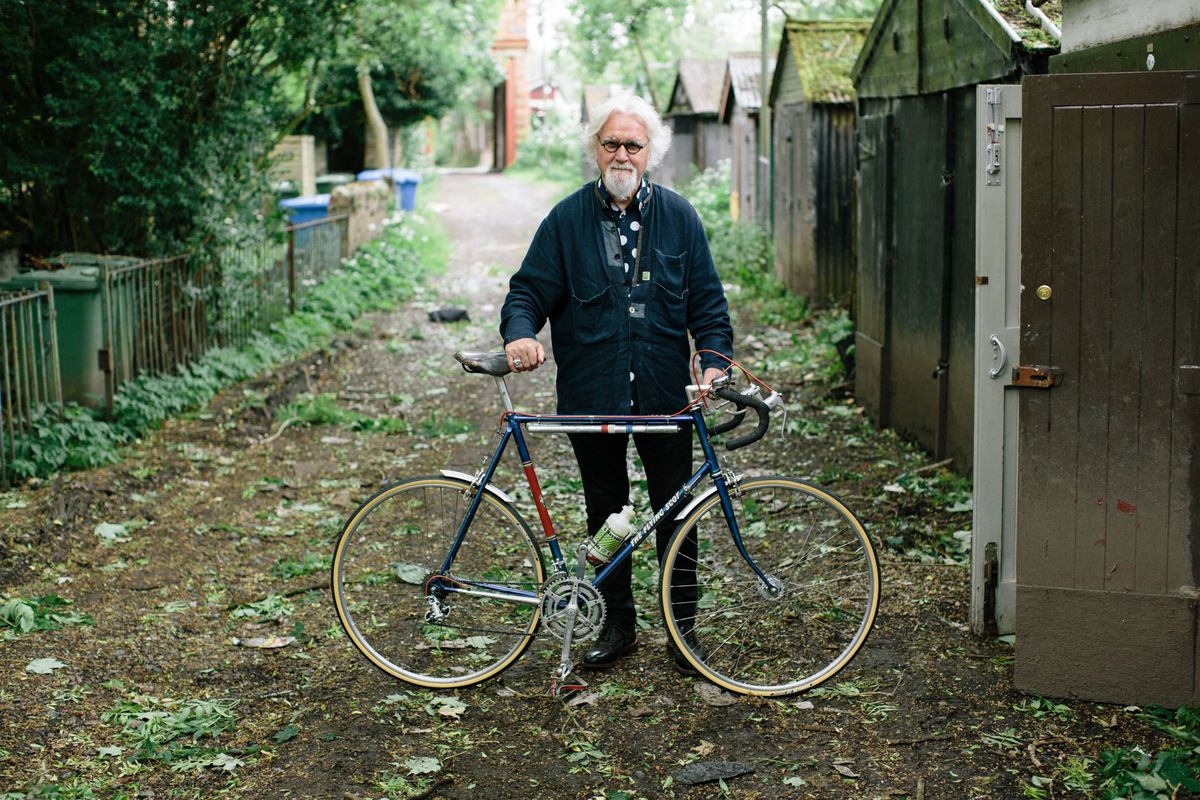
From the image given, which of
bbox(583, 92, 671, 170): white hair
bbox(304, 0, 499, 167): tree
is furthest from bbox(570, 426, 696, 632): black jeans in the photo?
bbox(304, 0, 499, 167): tree

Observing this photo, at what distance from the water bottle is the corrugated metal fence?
453cm

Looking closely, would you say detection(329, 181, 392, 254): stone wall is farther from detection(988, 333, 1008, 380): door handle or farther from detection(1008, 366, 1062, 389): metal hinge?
detection(1008, 366, 1062, 389): metal hinge

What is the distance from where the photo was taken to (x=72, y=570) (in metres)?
6.41

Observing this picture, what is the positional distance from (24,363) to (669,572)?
5.08 metres

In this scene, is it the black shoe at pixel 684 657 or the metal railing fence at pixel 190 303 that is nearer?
the black shoe at pixel 684 657

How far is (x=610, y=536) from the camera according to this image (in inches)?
187

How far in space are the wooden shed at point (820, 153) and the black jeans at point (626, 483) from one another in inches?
331

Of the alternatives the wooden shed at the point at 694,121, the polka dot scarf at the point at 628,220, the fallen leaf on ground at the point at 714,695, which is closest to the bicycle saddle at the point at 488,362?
the polka dot scarf at the point at 628,220

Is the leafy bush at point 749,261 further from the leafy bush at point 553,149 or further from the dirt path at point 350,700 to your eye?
the leafy bush at point 553,149

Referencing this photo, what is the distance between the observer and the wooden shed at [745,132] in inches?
716

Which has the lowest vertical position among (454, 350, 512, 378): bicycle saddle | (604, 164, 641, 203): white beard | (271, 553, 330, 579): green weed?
(271, 553, 330, 579): green weed

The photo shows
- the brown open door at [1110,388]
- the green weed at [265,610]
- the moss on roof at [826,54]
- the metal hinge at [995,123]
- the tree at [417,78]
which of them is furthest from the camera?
the tree at [417,78]

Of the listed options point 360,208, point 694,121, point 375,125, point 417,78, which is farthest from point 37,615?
point 417,78

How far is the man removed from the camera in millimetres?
4711
